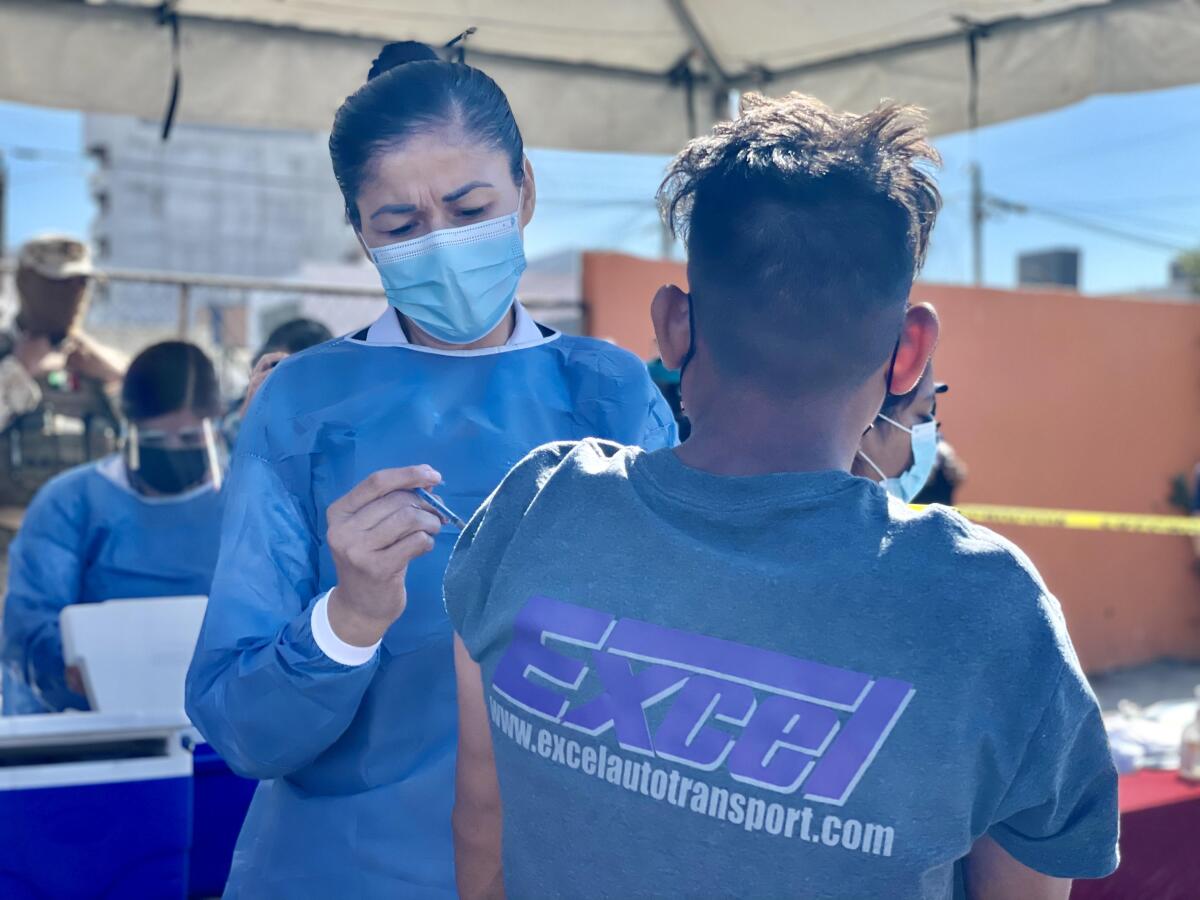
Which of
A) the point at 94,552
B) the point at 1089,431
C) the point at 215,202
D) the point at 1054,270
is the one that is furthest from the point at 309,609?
the point at 215,202

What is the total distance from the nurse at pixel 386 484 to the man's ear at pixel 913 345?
0.45 meters

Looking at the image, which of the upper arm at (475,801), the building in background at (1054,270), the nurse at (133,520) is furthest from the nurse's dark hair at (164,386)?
the building in background at (1054,270)

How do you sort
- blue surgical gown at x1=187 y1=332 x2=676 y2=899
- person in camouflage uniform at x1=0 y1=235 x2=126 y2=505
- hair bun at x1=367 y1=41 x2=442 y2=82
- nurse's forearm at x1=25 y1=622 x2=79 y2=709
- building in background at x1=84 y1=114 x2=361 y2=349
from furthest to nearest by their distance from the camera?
building in background at x1=84 y1=114 x2=361 y2=349 → person in camouflage uniform at x1=0 y1=235 x2=126 y2=505 → nurse's forearm at x1=25 y1=622 x2=79 y2=709 → hair bun at x1=367 y1=41 x2=442 y2=82 → blue surgical gown at x1=187 y1=332 x2=676 y2=899

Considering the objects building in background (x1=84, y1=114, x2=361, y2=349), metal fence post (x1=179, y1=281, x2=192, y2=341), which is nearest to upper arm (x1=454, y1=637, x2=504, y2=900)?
metal fence post (x1=179, y1=281, x2=192, y2=341)

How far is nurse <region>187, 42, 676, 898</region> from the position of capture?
1.16m

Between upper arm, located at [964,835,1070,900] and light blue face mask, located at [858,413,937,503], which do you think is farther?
light blue face mask, located at [858,413,937,503]

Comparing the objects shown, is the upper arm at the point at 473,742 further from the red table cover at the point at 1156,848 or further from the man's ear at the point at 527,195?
the red table cover at the point at 1156,848

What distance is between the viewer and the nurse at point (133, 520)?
9.68 ft

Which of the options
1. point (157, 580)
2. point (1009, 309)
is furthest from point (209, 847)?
point (1009, 309)

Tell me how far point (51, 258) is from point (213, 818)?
8.20ft

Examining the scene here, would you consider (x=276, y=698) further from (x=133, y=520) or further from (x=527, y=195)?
(x=133, y=520)

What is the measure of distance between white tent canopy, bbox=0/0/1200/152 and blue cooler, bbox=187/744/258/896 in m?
1.90

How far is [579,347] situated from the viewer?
1.44 metres

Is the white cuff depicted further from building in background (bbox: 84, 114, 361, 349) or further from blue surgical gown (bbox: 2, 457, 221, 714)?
building in background (bbox: 84, 114, 361, 349)
